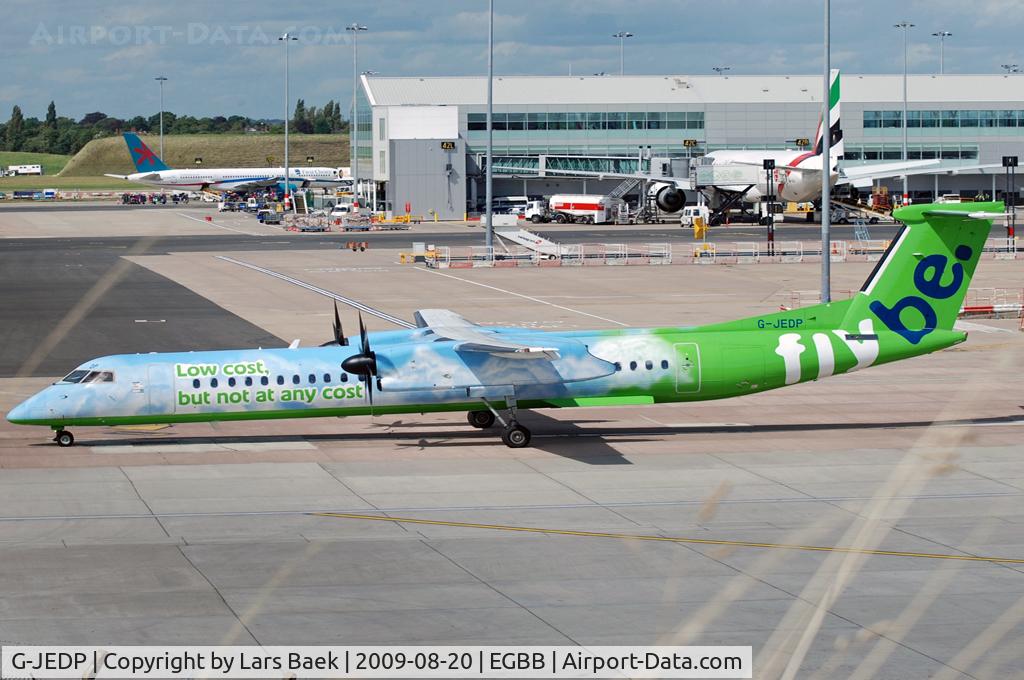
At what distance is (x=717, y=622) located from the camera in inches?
710

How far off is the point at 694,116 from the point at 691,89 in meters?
3.12

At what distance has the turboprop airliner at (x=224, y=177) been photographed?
6594 inches

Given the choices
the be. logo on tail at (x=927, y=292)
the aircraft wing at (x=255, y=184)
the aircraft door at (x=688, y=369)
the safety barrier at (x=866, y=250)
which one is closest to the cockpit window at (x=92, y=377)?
the aircraft door at (x=688, y=369)

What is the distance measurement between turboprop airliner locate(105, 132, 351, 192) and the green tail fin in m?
140

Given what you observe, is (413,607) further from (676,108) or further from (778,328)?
(676,108)

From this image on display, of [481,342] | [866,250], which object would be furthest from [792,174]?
[481,342]

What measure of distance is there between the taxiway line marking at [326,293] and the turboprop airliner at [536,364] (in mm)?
18586

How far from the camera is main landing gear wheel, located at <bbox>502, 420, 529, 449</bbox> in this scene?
30.7 m

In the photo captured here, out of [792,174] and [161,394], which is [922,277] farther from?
[792,174]

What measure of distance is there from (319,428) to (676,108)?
4522 inches

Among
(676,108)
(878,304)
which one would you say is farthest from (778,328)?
(676,108)

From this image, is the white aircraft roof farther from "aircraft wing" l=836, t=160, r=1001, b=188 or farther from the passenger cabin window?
the passenger cabin window

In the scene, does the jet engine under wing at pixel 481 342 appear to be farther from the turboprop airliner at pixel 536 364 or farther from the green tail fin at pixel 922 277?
the green tail fin at pixel 922 277

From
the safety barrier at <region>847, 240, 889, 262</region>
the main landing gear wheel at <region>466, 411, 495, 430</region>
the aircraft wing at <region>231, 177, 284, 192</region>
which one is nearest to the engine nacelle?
the safety barrier at <region>847, 240, 889, 262</region>
